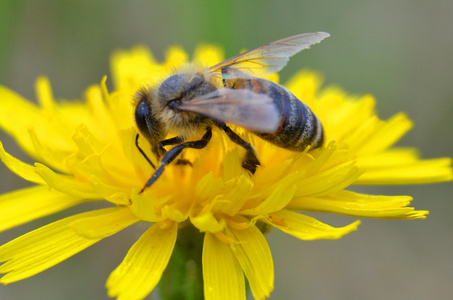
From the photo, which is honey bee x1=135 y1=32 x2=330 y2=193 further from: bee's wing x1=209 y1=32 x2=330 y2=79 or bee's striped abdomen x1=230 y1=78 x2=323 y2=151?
bee's wing x1=209 y1=32 x2=330 y2=79

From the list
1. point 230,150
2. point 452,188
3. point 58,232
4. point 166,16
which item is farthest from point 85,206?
point 452,188

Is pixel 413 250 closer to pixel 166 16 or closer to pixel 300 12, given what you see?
pixel 300 12

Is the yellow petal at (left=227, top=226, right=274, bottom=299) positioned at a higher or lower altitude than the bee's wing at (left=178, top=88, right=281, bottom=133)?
lower

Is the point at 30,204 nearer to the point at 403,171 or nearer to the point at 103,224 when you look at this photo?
the point at 103,224

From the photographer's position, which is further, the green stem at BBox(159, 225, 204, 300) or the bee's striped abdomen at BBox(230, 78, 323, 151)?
the green stem at BBox(159, 225, 204, 300)

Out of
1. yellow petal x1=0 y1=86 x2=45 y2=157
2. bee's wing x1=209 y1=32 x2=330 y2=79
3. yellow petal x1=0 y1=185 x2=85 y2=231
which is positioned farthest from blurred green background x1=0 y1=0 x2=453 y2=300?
yellow petal x1=0 y1=185 x2=85 y2=231

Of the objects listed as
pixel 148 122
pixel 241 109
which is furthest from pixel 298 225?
pixel 148 122

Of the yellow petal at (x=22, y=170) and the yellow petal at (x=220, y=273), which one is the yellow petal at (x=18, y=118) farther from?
the yellow petal at (x=220, y=273)
